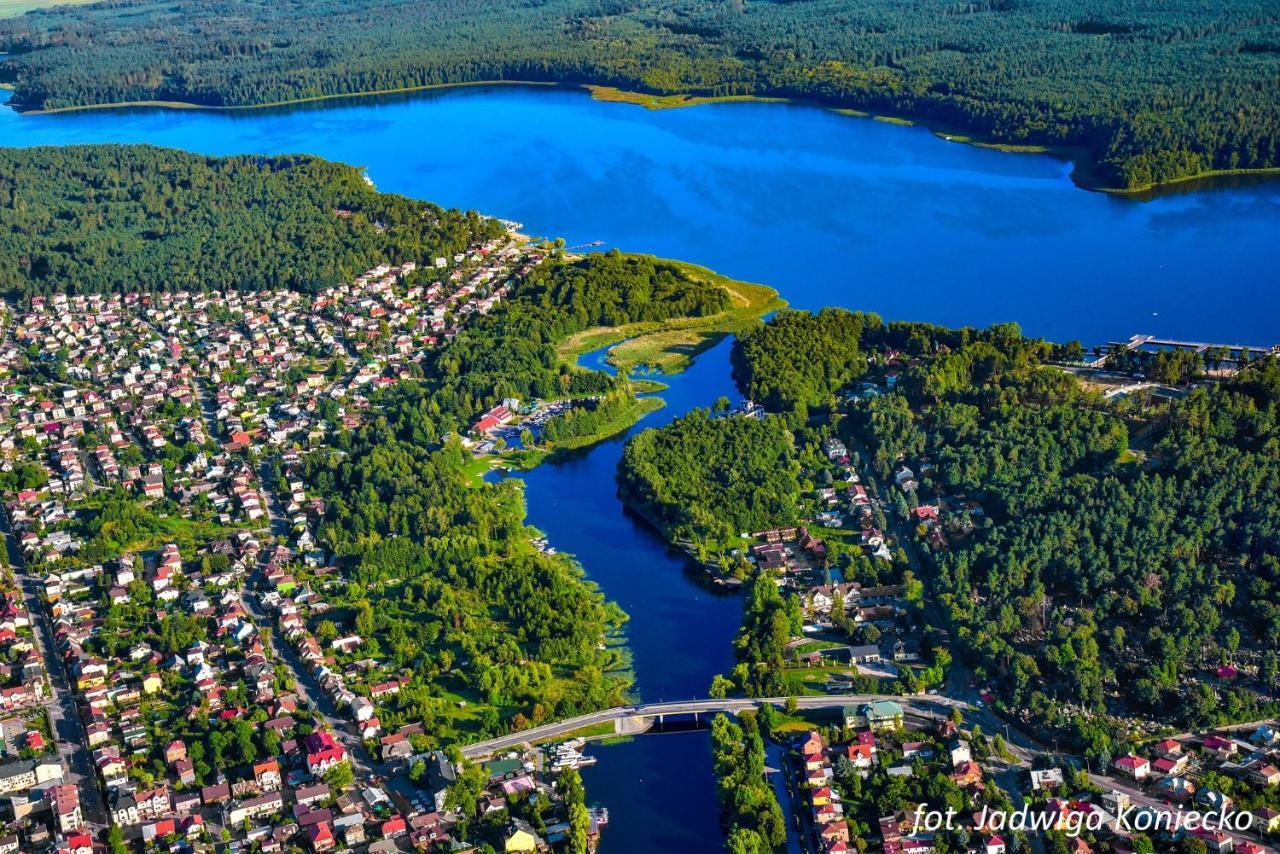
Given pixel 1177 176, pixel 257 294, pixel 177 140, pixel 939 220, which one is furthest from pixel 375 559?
pixel 177 140

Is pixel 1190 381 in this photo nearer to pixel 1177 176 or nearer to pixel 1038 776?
pixel 1038 776

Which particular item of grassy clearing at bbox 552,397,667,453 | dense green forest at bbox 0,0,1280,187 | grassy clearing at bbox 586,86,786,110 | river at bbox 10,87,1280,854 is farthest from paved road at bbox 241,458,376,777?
grassy clearing at bbox 586,86,786,110

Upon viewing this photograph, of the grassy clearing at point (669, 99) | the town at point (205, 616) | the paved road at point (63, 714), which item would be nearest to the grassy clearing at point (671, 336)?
the town at point (205, 616)

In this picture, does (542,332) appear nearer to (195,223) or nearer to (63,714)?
(195,223)

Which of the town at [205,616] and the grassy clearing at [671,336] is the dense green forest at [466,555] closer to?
the town at [205,616]

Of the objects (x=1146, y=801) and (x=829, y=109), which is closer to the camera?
(x=1146, y=801)

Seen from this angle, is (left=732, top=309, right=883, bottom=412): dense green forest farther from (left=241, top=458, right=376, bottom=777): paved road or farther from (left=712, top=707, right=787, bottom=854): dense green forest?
(left=712, top=707, right=787, bottom=854): dense green forest

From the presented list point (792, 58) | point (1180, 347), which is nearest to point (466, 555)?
point (1180, 347)
